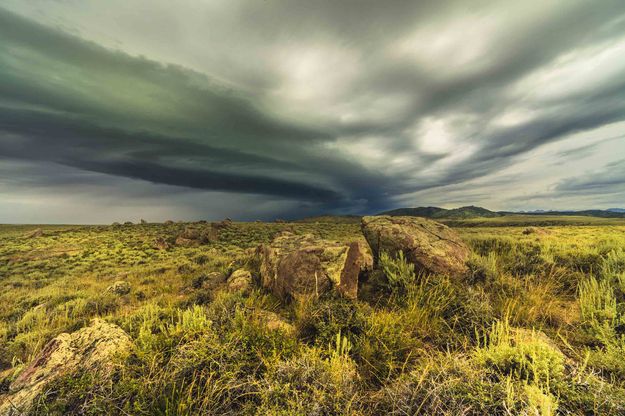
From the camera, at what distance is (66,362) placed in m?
4.04

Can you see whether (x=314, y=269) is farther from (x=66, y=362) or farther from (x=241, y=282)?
(x=66, y=362)

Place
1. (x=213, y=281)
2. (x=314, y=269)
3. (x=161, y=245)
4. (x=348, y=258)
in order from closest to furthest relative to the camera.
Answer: (x=314, y=269)
(x=348, y=258)
(x=213, y=281)
(x=161, y=245)

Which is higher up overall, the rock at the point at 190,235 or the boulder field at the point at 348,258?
the boulder field at the point at 348,258

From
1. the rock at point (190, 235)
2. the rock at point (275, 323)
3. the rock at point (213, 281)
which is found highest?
the rock at point (275, 323)

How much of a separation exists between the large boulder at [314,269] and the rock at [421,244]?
0.98 metres

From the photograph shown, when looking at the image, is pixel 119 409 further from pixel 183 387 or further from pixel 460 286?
pixel 460 286

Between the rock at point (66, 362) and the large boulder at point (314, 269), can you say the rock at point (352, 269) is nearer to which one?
the large boulder at point (314, 269)

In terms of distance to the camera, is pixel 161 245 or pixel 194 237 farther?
pixel 194 237

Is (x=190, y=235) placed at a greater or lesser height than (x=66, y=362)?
lesser

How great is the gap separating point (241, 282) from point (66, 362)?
15.6ft

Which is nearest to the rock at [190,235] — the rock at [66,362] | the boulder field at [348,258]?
the boulder field at [348,258]

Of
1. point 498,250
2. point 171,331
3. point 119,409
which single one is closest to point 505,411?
point 119,409

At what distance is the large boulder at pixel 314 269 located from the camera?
22.3 feet

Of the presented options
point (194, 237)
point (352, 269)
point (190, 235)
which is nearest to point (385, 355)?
point (352, 269)
